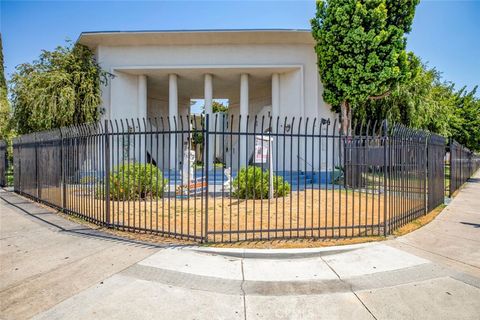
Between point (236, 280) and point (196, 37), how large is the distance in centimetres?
1614

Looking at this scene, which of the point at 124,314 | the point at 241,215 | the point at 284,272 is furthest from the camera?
the point at 241,215

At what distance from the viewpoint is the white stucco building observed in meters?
17.4

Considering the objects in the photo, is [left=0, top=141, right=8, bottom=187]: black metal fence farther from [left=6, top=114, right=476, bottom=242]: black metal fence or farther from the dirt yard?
the dirt yard

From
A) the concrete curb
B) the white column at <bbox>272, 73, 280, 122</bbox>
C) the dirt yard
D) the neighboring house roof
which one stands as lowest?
the concrete curb

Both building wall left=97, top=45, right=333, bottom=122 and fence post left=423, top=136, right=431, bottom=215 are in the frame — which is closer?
fence post left=423, top=136, right=431, bottom=215

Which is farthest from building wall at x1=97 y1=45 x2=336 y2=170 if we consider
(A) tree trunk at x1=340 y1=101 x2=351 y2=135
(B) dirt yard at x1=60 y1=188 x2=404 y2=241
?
(B) dirt yard at x1=60 y1=188 x2=404 y2=241

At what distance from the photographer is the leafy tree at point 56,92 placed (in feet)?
47.8

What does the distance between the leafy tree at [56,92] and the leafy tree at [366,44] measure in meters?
12.5

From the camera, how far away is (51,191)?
9008mm

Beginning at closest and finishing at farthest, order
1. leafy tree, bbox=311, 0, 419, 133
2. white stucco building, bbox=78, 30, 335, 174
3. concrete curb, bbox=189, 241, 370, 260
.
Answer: concrete curb, bbox=189, 241, 370, 260 → leafy tree, bbox=311, 0, 419, 133 → white stucco building, bbox=78, 30, 335, 174

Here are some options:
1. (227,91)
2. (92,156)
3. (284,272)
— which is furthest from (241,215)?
(227,91)

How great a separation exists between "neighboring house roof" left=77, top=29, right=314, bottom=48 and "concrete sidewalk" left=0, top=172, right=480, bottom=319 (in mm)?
14081

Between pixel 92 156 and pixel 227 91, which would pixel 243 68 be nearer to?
pixel 227 91

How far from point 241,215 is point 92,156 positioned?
4.01 m
